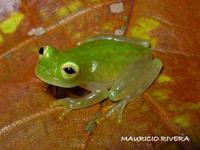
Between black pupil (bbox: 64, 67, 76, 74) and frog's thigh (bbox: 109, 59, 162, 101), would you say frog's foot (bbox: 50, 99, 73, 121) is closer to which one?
black pupil (bbox: 64, 67, 76, 74)

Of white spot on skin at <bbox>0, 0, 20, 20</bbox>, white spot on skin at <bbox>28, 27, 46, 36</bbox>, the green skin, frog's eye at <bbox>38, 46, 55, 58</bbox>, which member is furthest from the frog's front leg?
white spot on skin at <bbox>0, 0, 20, 20</bbox>

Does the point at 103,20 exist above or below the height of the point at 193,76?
above

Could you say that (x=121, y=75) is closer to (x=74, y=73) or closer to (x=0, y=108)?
(x=74, y=73)

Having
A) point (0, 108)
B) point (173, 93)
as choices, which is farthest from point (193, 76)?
point (0, 108)

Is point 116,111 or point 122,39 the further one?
point 122,39

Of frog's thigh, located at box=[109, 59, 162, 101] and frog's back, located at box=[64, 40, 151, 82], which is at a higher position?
frog's back, located at box=[64, 40, 151, 82]

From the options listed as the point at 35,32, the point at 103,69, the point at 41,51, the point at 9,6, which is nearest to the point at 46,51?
the point at 41,51

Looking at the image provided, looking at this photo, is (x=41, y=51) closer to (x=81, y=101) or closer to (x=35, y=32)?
(x=35, y=32)
